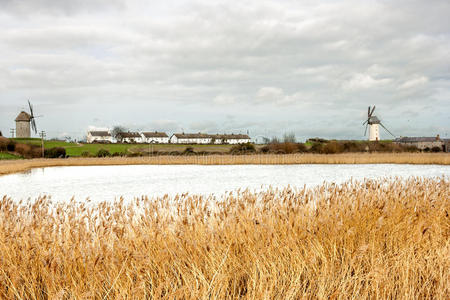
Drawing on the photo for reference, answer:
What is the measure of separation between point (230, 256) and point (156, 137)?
158 metres

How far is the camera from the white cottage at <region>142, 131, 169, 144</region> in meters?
158

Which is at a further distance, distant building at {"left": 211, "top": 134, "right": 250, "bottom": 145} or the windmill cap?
distant building at {"left": 211, "top": 134, "right": 250, "bottom": 145}

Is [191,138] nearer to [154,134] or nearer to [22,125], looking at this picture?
[154,134]

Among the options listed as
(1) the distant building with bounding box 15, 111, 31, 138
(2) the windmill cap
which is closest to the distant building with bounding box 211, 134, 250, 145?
(2) the windmill cap

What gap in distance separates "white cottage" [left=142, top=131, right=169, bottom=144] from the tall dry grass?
152 m

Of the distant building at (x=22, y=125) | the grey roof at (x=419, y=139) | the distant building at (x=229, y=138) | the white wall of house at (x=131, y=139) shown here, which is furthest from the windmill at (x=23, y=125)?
the grey roof at (x=419, y=139)

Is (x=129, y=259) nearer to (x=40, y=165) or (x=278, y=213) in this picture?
(x=278, y=213)

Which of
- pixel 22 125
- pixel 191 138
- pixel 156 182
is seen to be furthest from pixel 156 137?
pixel 156 182

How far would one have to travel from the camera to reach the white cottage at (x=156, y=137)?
6219 inches

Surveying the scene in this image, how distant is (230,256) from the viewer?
5086 mm

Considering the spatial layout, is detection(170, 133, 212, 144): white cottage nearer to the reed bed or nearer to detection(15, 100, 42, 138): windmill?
detection(15, 100, 42, 138): windmill

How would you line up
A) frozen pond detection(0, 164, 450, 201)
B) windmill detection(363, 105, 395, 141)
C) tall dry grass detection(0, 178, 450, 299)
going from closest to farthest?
tall dry grass detection(0, 178, 450, 299) → frozen pond detection(0, 164, 450, 201) → windmill detection(363, 105, 395, 141)

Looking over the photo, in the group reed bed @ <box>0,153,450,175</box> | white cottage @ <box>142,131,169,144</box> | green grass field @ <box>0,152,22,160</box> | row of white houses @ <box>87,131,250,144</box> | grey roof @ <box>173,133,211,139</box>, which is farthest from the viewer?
Answer: white cottage @ <box>142,131,169,144</box>

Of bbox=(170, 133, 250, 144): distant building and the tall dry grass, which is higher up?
bbox=(170, 133, 250, 144): distant building
